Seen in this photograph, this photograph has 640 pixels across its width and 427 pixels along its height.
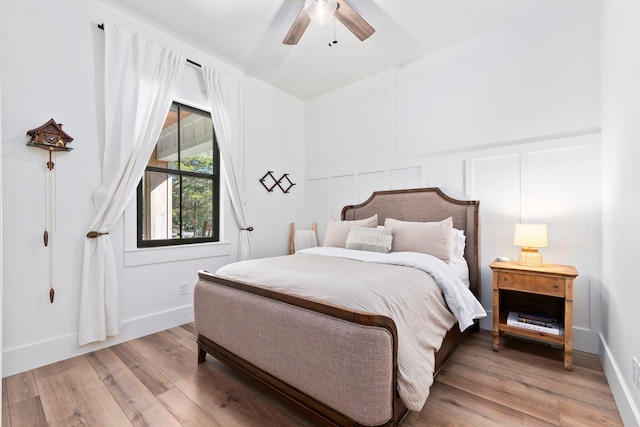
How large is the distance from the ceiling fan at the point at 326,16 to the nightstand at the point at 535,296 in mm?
2249

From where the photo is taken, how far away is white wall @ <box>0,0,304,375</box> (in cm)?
205

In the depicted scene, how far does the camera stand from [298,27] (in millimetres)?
2246

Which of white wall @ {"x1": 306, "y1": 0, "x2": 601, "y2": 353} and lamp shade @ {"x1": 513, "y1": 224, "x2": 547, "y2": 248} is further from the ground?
white wall @ {"x1": 306, "y1": 0, "x2": 601, "y2": 353}

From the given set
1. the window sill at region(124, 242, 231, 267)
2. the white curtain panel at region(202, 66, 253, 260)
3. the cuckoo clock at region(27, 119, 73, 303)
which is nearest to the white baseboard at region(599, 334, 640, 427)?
the white curtain panel at region(202, 66, 253, 260)

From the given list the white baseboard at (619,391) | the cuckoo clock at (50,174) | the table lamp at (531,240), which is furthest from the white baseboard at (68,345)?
the white baseboard at (619,391)

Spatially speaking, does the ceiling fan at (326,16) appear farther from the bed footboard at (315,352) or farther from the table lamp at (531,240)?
the table lamp at (531,240)

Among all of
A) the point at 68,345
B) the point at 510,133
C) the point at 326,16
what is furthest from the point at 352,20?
the point at 68,345

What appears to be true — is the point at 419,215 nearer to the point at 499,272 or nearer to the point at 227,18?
the point at 499,272

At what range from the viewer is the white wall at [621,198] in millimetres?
1431

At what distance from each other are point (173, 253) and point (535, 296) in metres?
3.50

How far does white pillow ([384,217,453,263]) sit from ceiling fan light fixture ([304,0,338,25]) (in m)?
1.90

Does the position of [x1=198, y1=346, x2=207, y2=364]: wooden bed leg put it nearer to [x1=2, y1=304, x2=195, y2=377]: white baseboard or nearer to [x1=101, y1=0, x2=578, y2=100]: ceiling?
[x1=2, y1=304, x2=195, y2=377]: white baseboard

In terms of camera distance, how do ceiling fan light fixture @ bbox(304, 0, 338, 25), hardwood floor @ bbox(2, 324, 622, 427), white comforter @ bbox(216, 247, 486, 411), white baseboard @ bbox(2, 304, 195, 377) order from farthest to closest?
white baseboard @ bbox(2, 304, 195, 377), ceiling fan light fixture @ bbox(304, 0, 338, 25), hardwood floor @ bbox(2, 324, 622, 427), white comforter @ bbox(216, 247, 486, 411)

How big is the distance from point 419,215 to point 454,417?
1985mm
